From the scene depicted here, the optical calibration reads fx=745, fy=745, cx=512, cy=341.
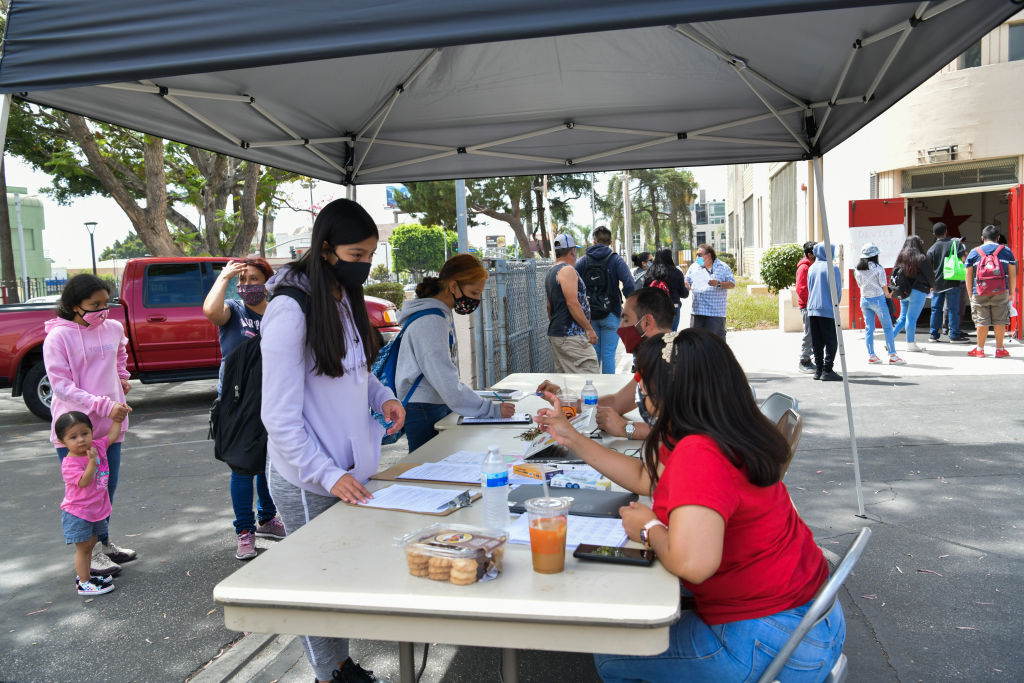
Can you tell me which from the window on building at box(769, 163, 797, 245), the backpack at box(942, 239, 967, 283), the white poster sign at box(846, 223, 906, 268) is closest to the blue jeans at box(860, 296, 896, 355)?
the backpack at box(942, 239, 967, 283)

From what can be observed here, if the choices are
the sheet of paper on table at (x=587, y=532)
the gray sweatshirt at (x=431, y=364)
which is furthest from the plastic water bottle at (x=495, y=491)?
the gray sweatshirt at (x=431, y=364)

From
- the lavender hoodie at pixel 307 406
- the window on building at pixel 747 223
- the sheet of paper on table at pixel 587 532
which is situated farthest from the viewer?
the window on building at pixel 747 223

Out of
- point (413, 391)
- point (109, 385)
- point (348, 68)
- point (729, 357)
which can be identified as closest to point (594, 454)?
point (729, 357)

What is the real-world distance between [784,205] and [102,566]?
24.7 m

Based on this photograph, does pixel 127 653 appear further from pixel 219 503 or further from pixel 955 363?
pixel 955 363

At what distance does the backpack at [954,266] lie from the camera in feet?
39.8

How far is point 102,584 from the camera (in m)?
4.27

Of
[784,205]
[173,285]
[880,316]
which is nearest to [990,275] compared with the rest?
[880,316]

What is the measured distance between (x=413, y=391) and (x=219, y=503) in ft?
9.20

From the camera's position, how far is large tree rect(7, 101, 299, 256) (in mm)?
15750

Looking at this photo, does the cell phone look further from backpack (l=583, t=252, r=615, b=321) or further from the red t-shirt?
backpack (l=583, t=252, r=615, b=321)

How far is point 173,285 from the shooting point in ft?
33.7

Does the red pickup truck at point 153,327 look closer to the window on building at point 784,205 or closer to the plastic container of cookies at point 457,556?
the plastic container of cookies at point 457,556

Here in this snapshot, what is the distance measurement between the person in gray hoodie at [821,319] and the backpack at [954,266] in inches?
148
